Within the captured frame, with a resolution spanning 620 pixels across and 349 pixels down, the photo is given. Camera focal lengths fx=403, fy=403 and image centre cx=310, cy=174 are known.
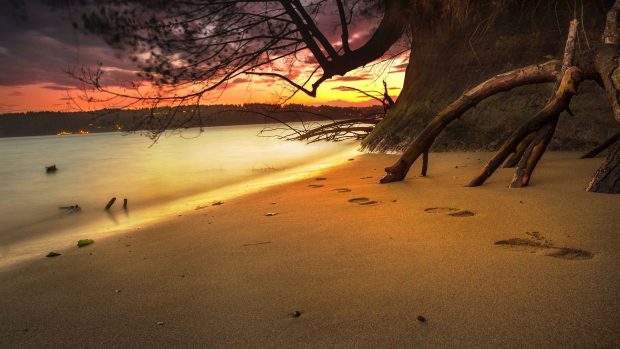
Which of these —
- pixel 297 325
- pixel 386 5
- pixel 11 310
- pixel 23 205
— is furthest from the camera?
pixel 386 5

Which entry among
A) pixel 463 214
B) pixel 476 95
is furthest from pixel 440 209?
pixel 476 95

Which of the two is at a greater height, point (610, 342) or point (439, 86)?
point (439, 86)

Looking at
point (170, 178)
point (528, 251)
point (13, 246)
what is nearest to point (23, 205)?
point (170, 178)

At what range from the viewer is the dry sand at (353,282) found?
121 centimetres

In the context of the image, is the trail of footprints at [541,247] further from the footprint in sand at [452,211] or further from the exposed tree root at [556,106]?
the exposed tree root at [556,106]

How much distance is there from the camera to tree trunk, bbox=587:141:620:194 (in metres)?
2.43

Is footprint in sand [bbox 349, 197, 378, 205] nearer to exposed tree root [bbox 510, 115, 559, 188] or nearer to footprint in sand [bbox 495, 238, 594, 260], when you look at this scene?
exposed tree root [bbox 510, 115, 559, 188]

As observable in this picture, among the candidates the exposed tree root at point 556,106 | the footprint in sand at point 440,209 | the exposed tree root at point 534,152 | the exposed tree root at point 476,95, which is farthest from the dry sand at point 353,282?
the exposed tree root at point 476,95

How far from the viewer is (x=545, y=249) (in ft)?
5.64

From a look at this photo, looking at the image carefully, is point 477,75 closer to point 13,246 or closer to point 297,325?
point 297,325

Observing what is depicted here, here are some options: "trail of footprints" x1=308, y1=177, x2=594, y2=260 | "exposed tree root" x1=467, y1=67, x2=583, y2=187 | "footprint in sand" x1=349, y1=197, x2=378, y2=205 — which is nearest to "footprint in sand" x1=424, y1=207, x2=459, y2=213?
"footprint in sand" x1=349, y1=197, x2=378, y2=205

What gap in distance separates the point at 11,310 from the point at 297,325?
119cm

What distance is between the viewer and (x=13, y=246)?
3.78 metres

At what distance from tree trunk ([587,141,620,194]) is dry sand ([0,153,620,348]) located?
100 mm
